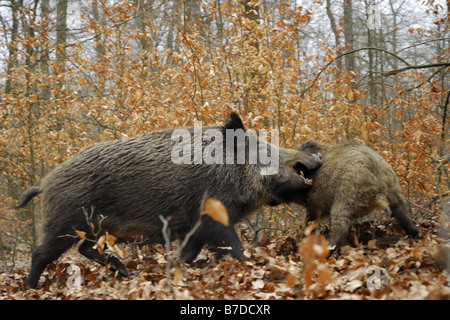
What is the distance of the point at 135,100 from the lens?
7.88m

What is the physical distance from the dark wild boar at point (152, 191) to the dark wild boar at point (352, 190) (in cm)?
28

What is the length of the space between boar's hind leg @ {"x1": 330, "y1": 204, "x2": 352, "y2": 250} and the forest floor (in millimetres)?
165

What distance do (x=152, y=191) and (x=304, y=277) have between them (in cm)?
324

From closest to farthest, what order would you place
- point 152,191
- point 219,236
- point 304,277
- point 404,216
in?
1. point 304,277
2. point 404,216
3. point 219,236
4. point 152,191

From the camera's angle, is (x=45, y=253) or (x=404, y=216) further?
(x=45, y=253)

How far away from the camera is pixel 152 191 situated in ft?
18.4

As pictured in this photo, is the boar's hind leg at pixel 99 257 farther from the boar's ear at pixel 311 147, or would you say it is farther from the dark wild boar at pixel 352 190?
the boar's ear at pixel 311 147

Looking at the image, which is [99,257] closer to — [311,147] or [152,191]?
[152,191]

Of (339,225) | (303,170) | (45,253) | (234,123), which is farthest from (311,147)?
(45,253)

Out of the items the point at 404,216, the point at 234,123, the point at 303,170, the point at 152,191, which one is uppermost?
the point at 234,123

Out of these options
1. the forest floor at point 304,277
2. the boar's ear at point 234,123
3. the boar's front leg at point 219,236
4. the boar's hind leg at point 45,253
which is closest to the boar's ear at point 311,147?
the boar's ear at point 234,123

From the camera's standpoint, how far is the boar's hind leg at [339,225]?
481 cm

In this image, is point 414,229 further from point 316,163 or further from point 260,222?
point 260,222
